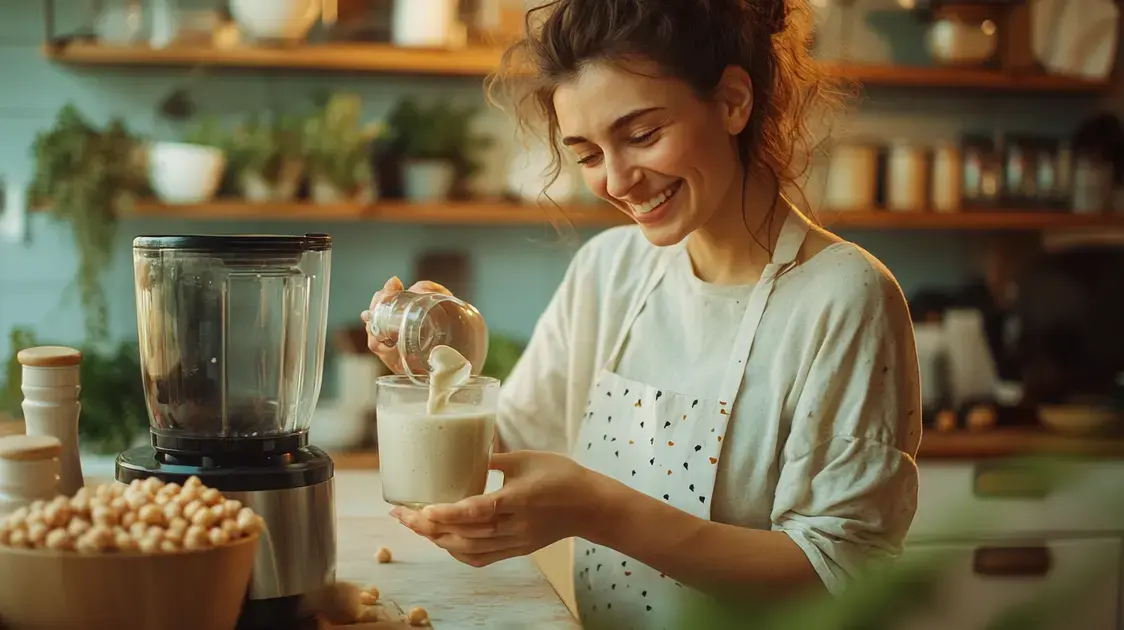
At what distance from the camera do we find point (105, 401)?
105 inches

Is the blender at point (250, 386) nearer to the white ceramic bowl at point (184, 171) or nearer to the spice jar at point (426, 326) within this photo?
the spice jar at point (426, 326)

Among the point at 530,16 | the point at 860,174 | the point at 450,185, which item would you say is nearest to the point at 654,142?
the point at 530,16

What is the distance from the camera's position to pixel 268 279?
3.94ft

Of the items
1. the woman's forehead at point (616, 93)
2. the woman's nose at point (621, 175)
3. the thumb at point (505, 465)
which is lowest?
the thumb at point (505, 465)

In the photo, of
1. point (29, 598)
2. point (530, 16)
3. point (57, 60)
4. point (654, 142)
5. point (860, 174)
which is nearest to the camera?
point (29, 598)

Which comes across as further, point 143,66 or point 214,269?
point 143,66

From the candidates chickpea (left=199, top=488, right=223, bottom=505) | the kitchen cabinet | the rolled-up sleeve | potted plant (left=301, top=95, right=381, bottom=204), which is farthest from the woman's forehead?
potted plant (left=301, top=95, right=381, bottom=204)

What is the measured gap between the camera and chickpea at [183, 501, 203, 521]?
899 millimetres

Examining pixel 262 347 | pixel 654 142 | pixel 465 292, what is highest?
pixel 654 142

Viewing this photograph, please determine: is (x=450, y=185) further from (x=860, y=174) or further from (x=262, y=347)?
(x=262, y=347)

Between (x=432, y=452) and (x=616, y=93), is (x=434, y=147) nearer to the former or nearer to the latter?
(x=616, y=93)

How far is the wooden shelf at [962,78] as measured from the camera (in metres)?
→ 3.13

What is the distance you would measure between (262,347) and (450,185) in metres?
1.87

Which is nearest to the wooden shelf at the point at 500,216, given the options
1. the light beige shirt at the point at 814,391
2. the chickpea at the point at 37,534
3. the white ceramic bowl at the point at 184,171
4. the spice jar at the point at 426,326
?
the white ceramic bowl at the point at 184,171
